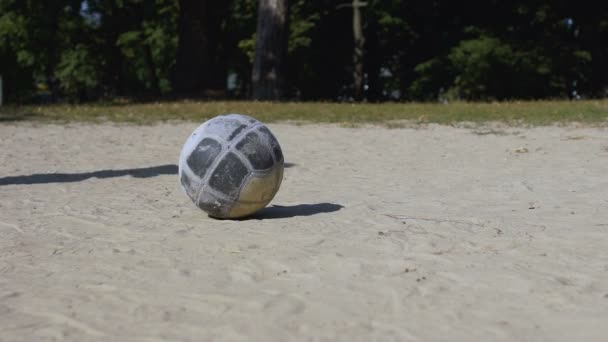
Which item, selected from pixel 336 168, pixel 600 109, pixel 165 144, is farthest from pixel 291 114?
pixel 336 168

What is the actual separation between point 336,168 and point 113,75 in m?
37.3

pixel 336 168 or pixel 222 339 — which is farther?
pixel 336 168

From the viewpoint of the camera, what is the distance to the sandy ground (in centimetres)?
449

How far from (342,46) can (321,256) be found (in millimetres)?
34636

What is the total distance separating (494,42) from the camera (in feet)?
110

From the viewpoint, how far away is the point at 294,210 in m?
8.04

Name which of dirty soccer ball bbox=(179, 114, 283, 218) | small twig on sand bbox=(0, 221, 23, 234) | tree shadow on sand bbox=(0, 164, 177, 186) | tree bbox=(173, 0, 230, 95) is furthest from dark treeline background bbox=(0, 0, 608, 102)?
small twig on sand bbox=(0, 221, 23, 234)

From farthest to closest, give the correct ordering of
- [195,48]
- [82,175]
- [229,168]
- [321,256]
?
[195,48] → [82,175] → [229,168] → [321,256]

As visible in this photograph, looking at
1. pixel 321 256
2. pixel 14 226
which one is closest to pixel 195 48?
pixel 14 226

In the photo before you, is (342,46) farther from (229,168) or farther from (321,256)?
(321,256)

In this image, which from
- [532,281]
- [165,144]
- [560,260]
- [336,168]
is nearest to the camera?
[532,281]

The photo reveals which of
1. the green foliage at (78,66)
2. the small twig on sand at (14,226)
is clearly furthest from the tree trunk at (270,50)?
the green foliage at (78,66)

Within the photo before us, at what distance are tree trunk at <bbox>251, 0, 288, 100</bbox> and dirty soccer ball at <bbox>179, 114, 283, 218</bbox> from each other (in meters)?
17.9

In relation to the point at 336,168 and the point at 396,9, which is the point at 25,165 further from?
the point at 396,9
